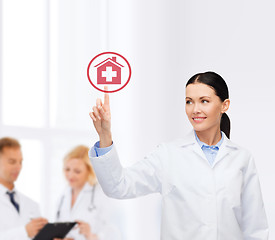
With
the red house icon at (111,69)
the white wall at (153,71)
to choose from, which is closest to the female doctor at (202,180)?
the red house icon at (111,69)

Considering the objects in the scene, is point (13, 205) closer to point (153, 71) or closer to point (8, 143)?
point (8, 143)

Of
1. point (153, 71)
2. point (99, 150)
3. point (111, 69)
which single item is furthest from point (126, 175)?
point (153, 71)

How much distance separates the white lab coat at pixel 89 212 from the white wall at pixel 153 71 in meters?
0.05

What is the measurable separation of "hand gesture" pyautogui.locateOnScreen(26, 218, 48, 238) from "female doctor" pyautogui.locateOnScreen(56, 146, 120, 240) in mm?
71

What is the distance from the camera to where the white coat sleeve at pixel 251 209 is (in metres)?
1.10

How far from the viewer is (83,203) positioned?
185 cm

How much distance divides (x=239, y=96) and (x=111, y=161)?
3.36 ft

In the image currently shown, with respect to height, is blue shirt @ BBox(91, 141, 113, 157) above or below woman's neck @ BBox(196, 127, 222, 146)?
Result: below

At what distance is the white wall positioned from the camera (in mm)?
1790

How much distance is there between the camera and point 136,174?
40.4 inches

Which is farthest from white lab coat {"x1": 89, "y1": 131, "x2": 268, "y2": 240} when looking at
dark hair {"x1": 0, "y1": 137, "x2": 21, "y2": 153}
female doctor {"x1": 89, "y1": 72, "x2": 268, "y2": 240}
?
dark hair {"x1": 0, "y1": 137, "x2": 21, "y2": 153}

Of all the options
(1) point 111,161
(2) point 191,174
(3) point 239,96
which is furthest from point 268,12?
(1) point 111,161

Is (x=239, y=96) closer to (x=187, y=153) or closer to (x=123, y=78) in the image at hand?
(x=123, y=78)

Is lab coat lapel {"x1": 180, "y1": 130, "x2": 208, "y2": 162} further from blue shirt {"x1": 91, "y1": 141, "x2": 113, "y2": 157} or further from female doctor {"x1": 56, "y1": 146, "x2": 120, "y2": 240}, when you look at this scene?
female doctor {"x1": 56, "y1": 146, "x2": 120, "y2": 240}
